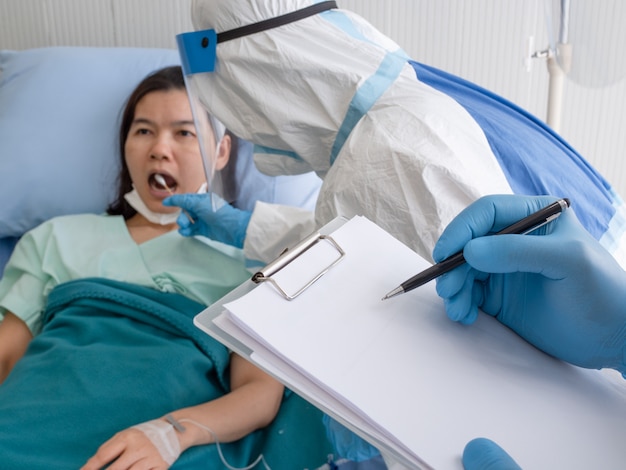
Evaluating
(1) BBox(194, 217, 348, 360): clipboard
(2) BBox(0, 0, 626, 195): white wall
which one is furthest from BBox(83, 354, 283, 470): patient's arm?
(2) BBox(0, 0, 626, 195): white wall

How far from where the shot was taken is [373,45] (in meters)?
1.09

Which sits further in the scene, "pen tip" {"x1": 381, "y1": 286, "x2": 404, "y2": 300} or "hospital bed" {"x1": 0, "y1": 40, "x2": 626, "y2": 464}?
"hospital bed" {"x1": 0, "y1": 40, "x2": 626, "y2": 464}

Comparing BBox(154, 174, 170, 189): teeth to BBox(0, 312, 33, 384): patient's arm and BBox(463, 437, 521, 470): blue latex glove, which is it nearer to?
BBox(0, 312, 33, 384): patient's arm

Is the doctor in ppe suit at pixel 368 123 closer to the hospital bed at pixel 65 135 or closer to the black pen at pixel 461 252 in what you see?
the black pen at pixel 461 252

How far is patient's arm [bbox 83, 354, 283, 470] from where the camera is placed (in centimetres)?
100

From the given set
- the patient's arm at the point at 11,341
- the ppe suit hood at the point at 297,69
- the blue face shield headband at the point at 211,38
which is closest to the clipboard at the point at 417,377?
the ppe suit hood at the point at 297,69

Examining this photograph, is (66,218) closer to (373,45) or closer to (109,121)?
(109,121)

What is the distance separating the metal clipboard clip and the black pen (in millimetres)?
73

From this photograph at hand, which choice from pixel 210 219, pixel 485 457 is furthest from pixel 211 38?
Answer: pixel 485 457

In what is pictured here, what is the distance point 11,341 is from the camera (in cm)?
143

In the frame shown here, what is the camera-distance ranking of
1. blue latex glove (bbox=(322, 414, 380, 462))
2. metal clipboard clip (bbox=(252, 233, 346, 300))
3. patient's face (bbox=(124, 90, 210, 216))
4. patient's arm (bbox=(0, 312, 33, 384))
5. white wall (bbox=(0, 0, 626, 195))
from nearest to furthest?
metal clipboard clip (bbox=(252, 233, 346, 300))
blue latex glove (bbox=(322, 414, 380, 462))
patient's arm (bbox=(0, 312, 33, 384))
patient's face (bbox=(124, 90, 210, 216))
white wall (bbox=(0, 0, 626, 195))

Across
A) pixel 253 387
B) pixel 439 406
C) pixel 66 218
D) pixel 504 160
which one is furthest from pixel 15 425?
pixel 504 160

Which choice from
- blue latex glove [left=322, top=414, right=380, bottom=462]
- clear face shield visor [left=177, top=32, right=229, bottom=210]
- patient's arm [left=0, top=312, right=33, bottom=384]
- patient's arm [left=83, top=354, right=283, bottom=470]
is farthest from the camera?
→ patient's arm [left=0, top=312, right=33, bottom=384]

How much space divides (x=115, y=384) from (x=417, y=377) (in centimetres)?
73
